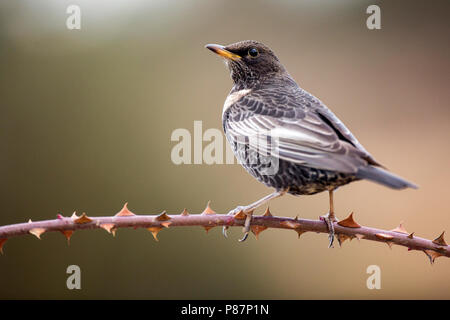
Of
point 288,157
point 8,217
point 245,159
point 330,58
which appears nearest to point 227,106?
point 245,159

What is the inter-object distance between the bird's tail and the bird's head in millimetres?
2060

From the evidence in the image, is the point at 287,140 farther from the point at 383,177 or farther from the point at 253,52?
the point at 253,52

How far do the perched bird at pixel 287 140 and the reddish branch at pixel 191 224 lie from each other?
0.47 ft

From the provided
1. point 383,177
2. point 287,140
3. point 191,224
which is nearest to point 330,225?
point 383,177

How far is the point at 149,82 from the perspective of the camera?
24.5ft

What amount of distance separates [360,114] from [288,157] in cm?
375

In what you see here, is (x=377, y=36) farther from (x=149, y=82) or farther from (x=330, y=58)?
(x=149, y=82)

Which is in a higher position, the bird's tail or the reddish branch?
the bird's tail

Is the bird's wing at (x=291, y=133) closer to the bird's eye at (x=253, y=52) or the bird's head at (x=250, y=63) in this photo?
the bird's head at (x=250, y=63)

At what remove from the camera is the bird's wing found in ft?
10.6

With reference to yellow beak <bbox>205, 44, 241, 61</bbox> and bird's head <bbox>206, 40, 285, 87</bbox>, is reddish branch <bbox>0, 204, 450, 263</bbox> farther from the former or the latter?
bird's head <bbox>206, 40, 285, 87</bbox>

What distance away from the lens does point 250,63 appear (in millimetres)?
4789

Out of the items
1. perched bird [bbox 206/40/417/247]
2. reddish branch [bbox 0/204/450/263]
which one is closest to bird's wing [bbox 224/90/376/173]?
perched bird [bbox 206/40/417/247]

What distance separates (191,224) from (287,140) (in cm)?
132
